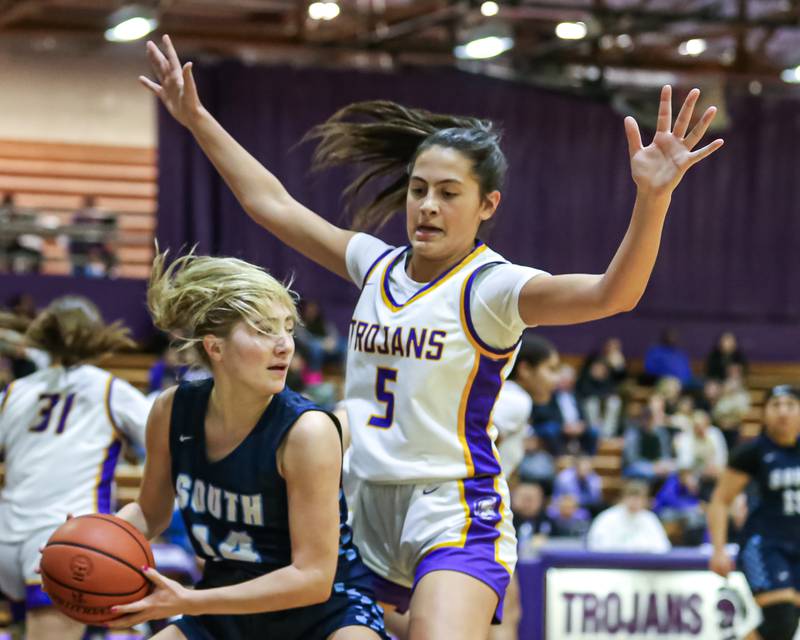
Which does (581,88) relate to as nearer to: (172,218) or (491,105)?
(491,105)

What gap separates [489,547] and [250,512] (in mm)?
694

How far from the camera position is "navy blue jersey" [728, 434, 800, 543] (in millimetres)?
6957

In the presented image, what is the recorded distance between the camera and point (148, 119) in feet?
59.9

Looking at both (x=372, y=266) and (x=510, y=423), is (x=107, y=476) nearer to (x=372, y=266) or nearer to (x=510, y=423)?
(x=510, y=423)

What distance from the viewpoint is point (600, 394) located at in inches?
616

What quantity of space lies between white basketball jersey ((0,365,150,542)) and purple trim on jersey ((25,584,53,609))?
241mm

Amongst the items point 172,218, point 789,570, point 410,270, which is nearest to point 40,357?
point 789,570

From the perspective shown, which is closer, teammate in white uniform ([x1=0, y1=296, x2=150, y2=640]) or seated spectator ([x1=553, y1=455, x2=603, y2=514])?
teammate in white uniform ([x1=0, y1=296, x2=150, y2=640])

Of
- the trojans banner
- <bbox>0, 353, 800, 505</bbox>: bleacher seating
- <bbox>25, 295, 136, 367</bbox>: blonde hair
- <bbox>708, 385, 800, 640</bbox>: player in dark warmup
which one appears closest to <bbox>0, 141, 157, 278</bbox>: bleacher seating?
<bbox>0, 353, 800, 505</bbox>: bleacher seating

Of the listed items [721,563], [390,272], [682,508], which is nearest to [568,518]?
[682,508]

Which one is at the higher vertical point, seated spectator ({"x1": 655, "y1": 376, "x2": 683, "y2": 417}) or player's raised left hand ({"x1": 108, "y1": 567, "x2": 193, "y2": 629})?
player's raised left hand ({"x1": 108, "y1": 567, "x2": 193, "y2": 629})

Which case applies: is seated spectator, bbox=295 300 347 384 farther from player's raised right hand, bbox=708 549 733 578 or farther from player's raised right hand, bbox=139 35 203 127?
player's raised right hand, bbox=139 35 203 127

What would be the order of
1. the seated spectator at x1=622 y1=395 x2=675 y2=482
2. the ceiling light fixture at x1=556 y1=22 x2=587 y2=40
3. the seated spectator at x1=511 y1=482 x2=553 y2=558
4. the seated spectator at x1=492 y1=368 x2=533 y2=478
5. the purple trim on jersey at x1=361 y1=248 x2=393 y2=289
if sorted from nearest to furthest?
the purple trim on jersey at x1=361 y1=248 x2=393 y2=289, the seated spectator at x1=492 y1=368 x2=533 y2=478, the seated spectator at x1=511 y1=482 x2=553 y2=558, the seated spectator at x1=622 y1=395 x2=675 y2=482, the ceiling light fixture at x1=556 y1=22 x2=587 y2=40

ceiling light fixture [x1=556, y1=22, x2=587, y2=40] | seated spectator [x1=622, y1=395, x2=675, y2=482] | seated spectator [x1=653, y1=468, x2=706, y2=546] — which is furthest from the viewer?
ceiling light fixture [x1=556, y1=22, x2=587, y2=40]
